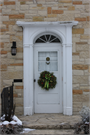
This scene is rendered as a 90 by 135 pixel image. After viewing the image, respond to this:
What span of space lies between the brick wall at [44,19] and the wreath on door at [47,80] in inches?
23.7

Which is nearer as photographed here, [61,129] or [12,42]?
[61,129]

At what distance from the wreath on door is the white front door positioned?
0.15 m

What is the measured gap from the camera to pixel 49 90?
16.4 feet

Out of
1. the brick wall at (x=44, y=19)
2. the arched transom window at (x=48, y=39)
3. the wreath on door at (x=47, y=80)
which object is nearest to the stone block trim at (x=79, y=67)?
the brick wall at (x=44, y=19)

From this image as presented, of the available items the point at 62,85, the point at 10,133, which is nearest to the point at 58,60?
the point at 62,85

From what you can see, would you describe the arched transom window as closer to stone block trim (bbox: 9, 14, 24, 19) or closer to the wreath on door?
stone block trim (bbox: 9, 14, 24, 19)

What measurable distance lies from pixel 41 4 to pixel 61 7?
1.99 ft

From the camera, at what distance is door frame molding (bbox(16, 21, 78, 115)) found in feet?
15.5

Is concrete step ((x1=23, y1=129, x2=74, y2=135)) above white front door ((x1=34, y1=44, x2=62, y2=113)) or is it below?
below

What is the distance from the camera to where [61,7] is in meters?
4.80

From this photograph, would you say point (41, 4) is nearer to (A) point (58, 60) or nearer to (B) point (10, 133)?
(A) point (58, 60)

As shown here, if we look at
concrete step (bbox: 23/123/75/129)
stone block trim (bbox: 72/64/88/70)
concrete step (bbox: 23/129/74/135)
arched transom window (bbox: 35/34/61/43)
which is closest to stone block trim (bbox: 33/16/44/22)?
arched transom window (bbox: 35/34/61/43)

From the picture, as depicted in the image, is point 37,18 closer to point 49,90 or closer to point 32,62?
point 32,62

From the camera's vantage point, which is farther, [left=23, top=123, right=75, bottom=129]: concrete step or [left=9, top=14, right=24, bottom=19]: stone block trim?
[left=9, top=14, right=24, bottom=19]: stone block trim
